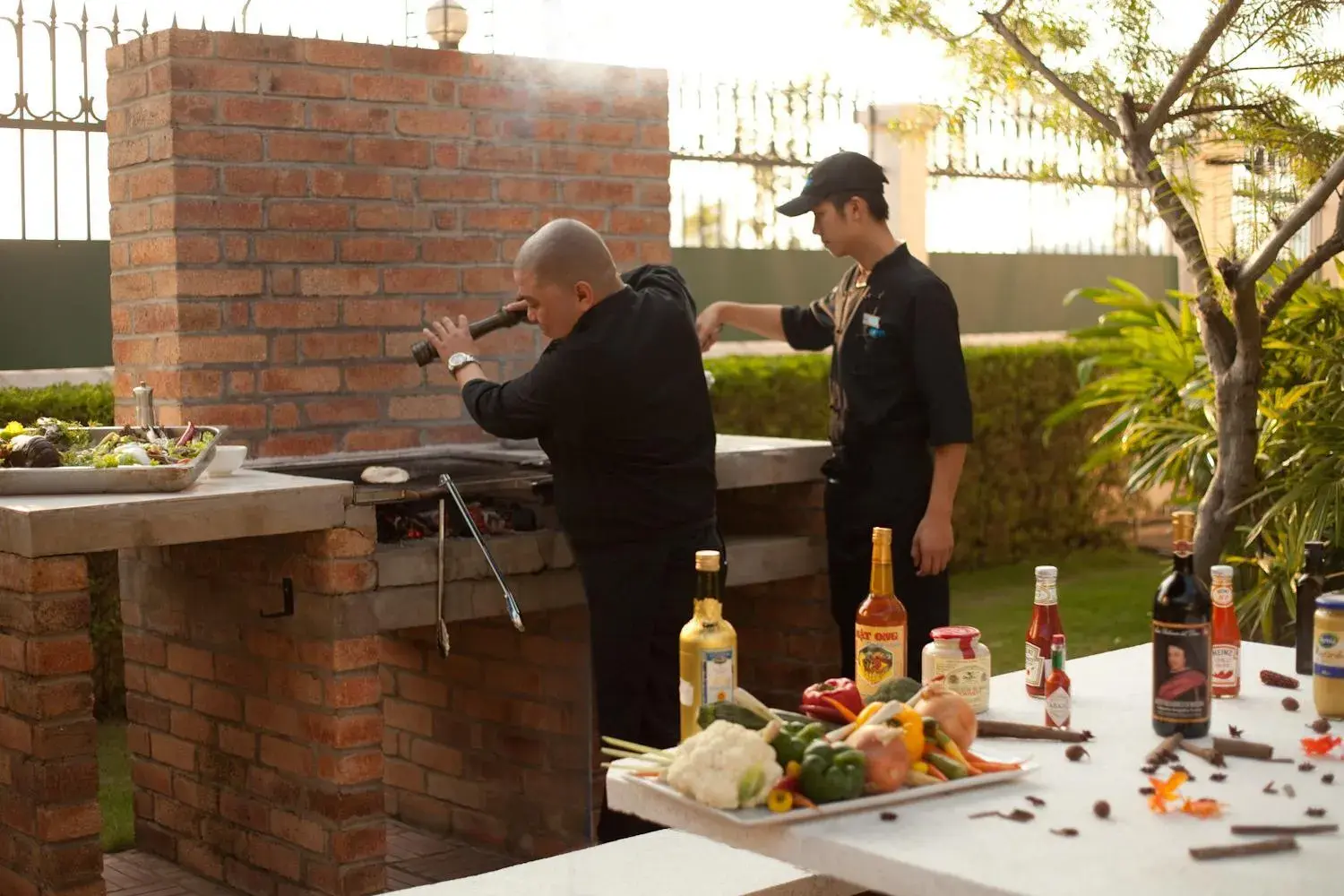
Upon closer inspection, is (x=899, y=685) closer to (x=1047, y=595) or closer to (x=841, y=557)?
(x=1047, y=595)

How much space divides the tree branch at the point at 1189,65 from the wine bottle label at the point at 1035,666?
3265mm

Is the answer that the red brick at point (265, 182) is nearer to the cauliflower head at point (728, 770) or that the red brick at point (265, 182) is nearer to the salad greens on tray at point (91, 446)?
the salad greens on tray at point (91, 446)

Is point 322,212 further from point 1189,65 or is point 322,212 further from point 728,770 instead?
point 728,770

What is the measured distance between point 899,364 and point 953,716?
8.56 ft

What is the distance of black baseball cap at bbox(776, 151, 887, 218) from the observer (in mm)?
5293

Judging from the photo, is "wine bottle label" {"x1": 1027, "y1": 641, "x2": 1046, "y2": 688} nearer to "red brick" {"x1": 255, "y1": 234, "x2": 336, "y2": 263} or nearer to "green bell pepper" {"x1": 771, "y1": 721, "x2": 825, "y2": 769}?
"green bell pepper" {"x1": 771, "y1": 721, "x2": 825, "y2": 769}

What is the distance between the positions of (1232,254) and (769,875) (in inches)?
152

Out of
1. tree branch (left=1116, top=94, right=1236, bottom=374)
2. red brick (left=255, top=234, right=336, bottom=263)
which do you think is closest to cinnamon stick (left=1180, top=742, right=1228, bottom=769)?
tree branch (left=1116, top=94, right=1236, bottom=374)

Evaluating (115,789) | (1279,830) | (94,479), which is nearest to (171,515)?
(94,479)

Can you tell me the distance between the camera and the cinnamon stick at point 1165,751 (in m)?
2.79

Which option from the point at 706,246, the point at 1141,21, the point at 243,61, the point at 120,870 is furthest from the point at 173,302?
the point at 706,246

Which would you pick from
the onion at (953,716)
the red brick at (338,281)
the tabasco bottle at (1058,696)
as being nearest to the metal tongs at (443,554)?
the red brick at (338,281)

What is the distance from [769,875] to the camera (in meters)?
3.22

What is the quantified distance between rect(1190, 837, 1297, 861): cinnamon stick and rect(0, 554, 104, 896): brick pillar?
2936 mm
